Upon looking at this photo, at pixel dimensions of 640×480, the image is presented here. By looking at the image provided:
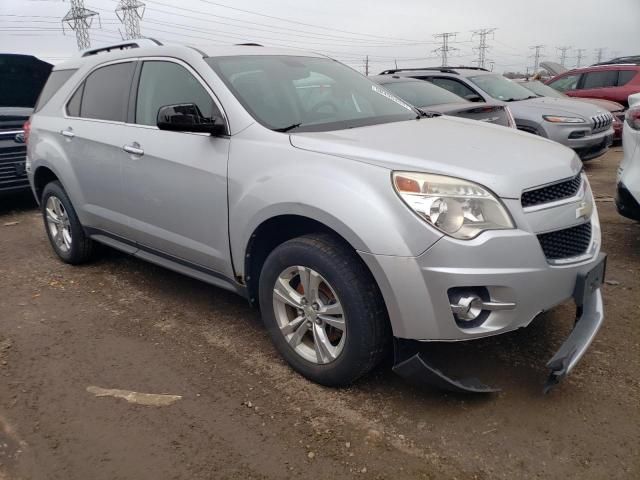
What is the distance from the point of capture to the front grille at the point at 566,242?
2480mm

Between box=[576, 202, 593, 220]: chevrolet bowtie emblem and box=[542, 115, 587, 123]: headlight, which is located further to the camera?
box=[542, 115, 587, 123]: headlight

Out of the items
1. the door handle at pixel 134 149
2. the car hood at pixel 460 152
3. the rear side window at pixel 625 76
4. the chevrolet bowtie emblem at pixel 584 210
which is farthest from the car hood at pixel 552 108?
the door handle at pixel 134 149

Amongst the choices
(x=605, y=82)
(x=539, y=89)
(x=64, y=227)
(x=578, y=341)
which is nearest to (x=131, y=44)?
(x=64, y=227)

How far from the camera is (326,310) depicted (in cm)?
269

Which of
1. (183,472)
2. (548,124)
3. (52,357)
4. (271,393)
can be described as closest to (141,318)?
(52,357)

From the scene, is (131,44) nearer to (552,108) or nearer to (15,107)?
(15,107)

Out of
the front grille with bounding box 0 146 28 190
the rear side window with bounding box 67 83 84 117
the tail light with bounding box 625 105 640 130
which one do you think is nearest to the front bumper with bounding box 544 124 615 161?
the tail light with bounding box 625 105 640 130

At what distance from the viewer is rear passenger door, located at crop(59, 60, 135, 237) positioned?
153 inches

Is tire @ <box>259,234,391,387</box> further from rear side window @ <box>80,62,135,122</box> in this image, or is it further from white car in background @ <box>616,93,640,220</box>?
white car in background @ <box>616,93,640,220</box>

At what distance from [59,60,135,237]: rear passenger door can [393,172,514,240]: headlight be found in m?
2.24

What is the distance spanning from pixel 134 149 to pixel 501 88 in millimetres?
6856

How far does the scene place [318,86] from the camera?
358 centimetres

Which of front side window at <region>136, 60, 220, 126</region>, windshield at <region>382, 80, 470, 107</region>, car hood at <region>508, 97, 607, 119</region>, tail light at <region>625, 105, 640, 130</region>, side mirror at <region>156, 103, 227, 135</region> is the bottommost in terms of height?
car hood at <region>508, 97, 607, 119</region>

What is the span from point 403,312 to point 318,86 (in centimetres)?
177
